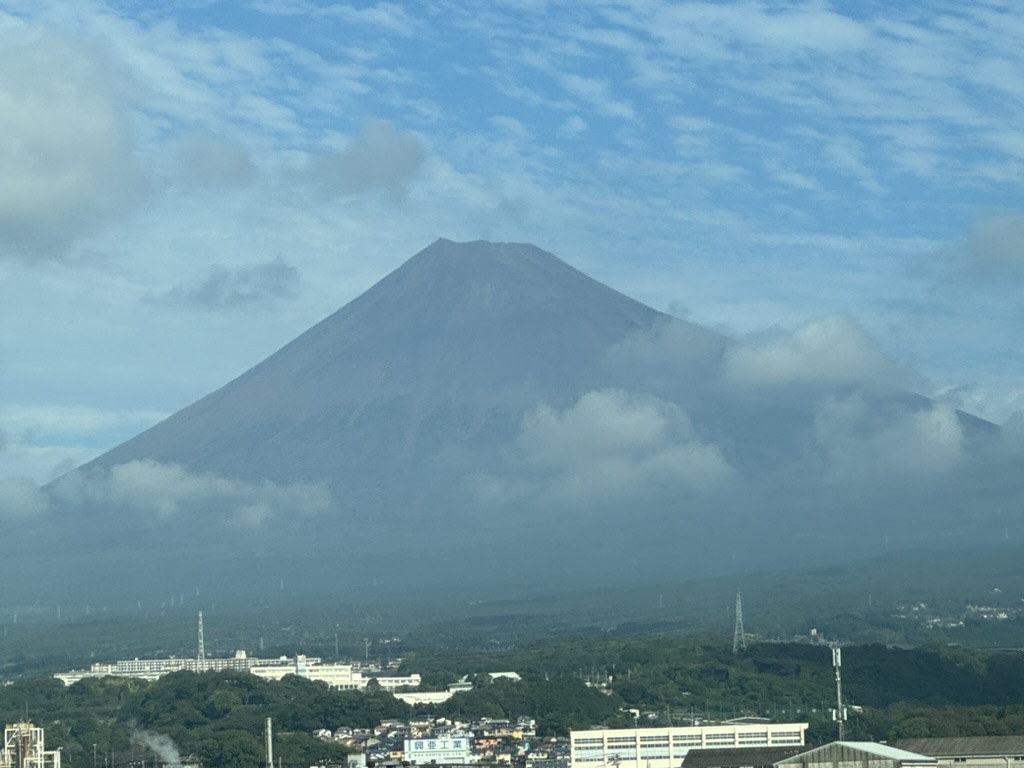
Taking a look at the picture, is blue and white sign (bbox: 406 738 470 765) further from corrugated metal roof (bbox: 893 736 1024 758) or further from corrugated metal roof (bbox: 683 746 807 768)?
corrugated metal roof (bbox: 893 736 1024 758)

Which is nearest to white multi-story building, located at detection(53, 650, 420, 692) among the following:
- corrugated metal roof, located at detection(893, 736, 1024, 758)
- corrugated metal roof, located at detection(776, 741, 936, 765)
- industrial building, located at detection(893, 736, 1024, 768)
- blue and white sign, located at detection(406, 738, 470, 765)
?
blue and white sign, located at detection(406, 738, 470, 765)

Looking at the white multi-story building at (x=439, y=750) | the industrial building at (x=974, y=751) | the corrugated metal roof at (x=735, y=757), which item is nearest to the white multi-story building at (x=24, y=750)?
the corrugated metal roof at (x=735, y=757)

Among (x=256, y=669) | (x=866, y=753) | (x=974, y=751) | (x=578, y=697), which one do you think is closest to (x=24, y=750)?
(x=974, y=751)

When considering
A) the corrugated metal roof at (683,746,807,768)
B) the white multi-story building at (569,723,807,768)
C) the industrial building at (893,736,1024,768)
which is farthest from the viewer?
the white multi-story building at (569,723,807,768)

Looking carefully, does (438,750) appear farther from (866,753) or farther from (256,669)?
(256,669)

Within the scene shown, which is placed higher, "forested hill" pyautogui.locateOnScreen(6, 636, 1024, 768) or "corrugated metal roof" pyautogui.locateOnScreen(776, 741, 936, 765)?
"forested hill" pyautogui.locateOnScreen(6, 636, 1024, 768)

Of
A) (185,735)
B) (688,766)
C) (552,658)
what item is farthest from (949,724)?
(552,658)

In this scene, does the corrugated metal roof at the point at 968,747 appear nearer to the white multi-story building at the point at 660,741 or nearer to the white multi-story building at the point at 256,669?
the white multi-story building at the point at 660,741
